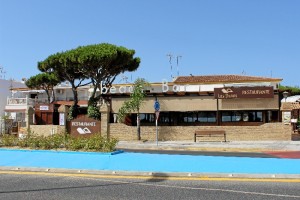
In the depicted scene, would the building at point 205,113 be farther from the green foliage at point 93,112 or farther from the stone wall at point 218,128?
the green foliage at point 93,112

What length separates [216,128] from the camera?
2820cm

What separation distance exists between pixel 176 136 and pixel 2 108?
43.4 metres

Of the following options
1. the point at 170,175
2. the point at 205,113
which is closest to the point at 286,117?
the point at 205,113

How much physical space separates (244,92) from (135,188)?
70.6 ft

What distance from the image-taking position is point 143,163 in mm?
14516

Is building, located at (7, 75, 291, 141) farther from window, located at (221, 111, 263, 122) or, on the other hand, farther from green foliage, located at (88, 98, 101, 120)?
green foliage, located at (88, 98, 101, 120)

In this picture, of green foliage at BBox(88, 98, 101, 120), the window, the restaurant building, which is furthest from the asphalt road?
green foliage at BBox(88, 98, 101, 120)

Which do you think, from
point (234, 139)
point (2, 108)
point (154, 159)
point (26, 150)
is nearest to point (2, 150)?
point (26, 150)

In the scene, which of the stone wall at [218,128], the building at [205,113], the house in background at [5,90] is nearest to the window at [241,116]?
the building at [205,113]

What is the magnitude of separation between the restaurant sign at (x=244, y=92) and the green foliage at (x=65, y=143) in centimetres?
1389

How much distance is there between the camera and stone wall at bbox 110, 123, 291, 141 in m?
27.3

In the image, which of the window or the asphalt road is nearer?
the asphalt road

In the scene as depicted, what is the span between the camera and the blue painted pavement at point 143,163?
1293 cm

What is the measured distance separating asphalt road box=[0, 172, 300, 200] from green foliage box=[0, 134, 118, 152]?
590 centimetres
